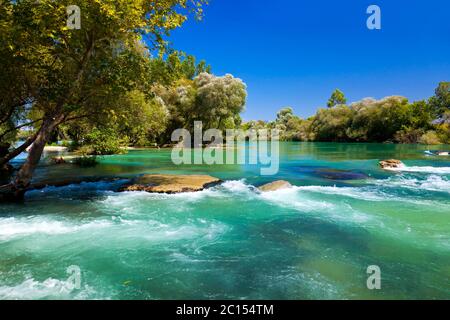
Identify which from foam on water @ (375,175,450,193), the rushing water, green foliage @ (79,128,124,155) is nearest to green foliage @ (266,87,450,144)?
foam on water @ (375,175,450,193)

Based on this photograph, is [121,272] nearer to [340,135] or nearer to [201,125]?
[201,125]

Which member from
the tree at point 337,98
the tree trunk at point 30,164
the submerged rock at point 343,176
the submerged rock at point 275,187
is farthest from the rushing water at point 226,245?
the tree at point 337,98

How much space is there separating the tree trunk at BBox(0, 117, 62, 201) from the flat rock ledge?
440 cm

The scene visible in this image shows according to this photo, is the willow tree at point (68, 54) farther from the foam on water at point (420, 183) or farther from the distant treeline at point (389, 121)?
the distant treeline at point (389, 121)

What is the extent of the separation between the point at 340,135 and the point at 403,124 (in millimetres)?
19741

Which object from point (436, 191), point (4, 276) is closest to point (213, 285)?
point (4, 276)

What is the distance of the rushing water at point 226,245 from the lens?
6.25 metres

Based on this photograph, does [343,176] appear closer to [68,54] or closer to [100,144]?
[68,54]

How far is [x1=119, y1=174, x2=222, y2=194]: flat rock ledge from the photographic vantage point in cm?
1609

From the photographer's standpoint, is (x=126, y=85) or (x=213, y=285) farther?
(x=126, y=85)

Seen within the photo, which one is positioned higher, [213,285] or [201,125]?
[201,125]

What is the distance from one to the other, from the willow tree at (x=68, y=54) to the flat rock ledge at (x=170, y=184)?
14.6ft
